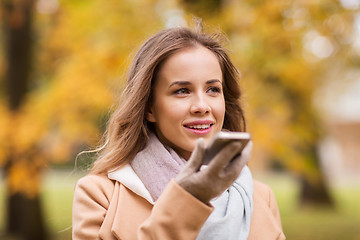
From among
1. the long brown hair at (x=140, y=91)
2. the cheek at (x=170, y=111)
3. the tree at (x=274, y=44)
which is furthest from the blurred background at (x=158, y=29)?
the cheek at (x=170, y=111)

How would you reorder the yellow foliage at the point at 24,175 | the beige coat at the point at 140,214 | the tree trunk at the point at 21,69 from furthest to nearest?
the tree trunk at the point at 21,69 < the yellow foliage at the point at 24,175 < the beige coat at the point at 140,214

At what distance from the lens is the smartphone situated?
1426 mm

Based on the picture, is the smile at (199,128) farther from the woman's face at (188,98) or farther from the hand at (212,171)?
the hand at (212,171)

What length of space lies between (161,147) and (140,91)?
24 centimetres

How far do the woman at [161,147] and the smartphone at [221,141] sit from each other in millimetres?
222

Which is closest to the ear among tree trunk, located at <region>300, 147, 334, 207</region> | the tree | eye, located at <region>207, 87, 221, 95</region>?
eye, located at <region>207, 87, 221, 95</region>

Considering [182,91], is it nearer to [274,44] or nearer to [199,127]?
[199,127]

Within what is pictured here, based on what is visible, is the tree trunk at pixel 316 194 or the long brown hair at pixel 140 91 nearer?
the long brown hair at pixel 140 91

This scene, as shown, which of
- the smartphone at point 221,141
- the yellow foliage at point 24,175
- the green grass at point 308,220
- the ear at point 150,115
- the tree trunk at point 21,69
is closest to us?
the smartphone at point 221,141

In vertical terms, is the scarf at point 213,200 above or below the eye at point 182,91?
below

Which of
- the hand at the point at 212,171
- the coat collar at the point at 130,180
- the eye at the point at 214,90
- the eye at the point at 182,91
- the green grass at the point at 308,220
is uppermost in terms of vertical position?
the eye at the point at 214,90

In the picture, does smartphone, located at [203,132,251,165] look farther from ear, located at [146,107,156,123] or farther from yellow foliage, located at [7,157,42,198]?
yellow foliage, located at [7,157,42,198]

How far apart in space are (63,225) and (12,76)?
4322 millimetres

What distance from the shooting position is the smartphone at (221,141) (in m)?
1.43
